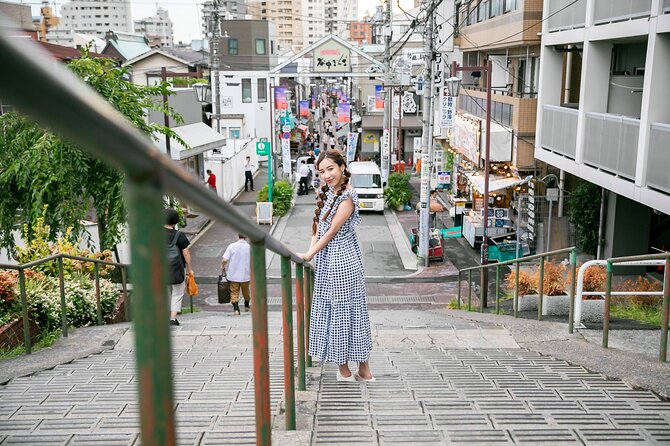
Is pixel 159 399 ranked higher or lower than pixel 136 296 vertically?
lower

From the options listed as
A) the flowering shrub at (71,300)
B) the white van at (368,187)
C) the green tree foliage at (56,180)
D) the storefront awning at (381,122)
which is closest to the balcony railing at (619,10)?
the green tree foliage at (56,180)

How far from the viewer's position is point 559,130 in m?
16.9

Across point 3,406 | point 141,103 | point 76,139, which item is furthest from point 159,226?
point 141,103

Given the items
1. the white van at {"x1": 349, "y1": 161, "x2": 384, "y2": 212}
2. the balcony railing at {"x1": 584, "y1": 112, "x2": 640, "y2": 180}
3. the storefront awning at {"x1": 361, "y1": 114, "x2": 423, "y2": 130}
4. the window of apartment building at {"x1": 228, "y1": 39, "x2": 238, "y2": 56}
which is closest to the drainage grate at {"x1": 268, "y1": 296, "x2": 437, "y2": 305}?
the balcony railing at {"x1": 584, "y1": 112, "x2": 640, "y2": 180}

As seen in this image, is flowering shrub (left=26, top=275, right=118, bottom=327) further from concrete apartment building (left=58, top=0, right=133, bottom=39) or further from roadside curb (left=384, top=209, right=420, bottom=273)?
concrete apartment building (left=58, top=0, right=133, bottom=39)

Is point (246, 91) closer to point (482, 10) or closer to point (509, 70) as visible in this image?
point (482, 10)

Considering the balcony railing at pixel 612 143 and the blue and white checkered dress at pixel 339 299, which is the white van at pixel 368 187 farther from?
the blue and white checkered dress at pixel 339 299

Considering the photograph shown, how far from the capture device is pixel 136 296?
1.06 m

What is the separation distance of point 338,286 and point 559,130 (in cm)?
1317

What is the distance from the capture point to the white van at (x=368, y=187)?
28.6 metres

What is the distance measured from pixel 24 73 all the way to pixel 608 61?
16012 mm

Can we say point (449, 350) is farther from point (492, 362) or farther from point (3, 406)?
point (3, 406)

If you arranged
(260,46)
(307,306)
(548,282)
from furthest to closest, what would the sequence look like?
(260,46)
(548,282)
(307,306)

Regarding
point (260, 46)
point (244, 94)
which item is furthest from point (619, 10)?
point (260, 46)
